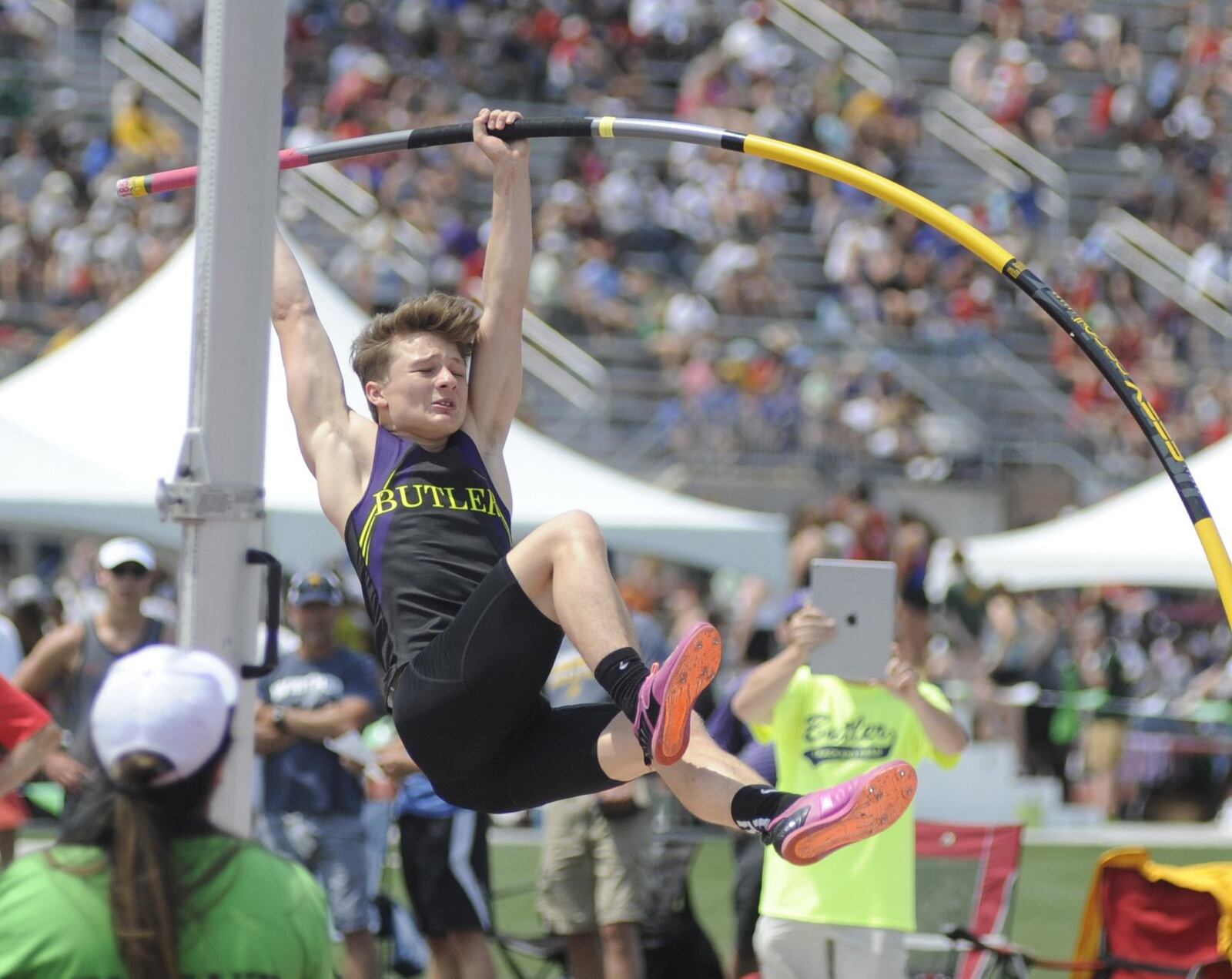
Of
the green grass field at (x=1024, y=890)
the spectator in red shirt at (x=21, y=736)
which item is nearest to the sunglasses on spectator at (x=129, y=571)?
the green grass field at (x=1024, y=890)

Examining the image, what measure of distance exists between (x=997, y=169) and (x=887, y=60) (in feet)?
6.47

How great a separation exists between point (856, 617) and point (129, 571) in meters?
3.00

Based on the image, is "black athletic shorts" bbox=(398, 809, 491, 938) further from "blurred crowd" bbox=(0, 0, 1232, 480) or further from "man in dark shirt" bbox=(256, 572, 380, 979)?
"blurred crowd" bbox=(0, 0, 1232, 480)

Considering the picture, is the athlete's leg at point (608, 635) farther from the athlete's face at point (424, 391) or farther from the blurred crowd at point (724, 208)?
the blurred crowd at point (724, 208)

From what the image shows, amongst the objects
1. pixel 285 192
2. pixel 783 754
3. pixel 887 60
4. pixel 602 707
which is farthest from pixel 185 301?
pixel 887 60

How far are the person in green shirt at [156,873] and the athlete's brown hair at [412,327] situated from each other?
229 cm

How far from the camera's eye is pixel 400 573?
16.5 feet

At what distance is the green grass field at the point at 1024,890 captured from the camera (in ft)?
32.0

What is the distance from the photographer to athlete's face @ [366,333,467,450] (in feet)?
16.9

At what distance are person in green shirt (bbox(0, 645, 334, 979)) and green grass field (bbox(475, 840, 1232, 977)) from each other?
5.10 metres

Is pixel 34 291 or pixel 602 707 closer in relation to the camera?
pixel 602 707

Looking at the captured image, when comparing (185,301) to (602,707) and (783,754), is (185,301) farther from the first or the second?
(602,707)

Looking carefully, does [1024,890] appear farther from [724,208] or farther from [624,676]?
[724,208]

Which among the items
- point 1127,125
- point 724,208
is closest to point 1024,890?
point 724,208
